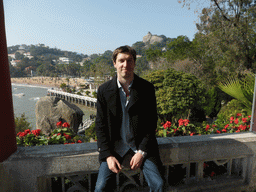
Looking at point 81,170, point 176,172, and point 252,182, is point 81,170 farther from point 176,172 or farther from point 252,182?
point 252,182

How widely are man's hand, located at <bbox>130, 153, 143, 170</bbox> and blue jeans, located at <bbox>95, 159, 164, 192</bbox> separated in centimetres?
9

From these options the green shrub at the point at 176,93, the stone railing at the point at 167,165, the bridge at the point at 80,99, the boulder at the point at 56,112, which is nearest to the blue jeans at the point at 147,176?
the stone railing at the point at 167,165

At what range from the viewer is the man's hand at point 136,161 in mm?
1857

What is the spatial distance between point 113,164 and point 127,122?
1.38ft

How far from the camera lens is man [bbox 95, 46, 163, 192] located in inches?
73.6

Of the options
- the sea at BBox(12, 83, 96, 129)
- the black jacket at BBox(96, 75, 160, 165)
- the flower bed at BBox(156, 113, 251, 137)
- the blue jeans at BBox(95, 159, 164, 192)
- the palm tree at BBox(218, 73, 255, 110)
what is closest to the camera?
the blue jeans at BBox(95, 159, 164, 192)

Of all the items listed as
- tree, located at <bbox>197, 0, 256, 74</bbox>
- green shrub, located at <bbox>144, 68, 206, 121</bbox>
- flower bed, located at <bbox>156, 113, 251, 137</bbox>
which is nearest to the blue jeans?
flower bed, located at <bbox>156, 113, 251, 137</bbox>

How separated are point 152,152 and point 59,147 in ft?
3.36

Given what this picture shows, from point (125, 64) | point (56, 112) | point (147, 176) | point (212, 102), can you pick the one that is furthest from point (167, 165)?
point (212, 102)

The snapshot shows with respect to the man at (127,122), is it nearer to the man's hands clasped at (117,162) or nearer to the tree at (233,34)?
the man's hands clasped at (117,162)

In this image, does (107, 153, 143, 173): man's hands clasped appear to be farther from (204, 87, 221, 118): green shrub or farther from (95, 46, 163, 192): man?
(204, 87, 221, 118): green shrub

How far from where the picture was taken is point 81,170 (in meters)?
2.03

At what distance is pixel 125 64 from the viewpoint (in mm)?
1855

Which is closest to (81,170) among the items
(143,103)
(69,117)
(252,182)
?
(143,103)
